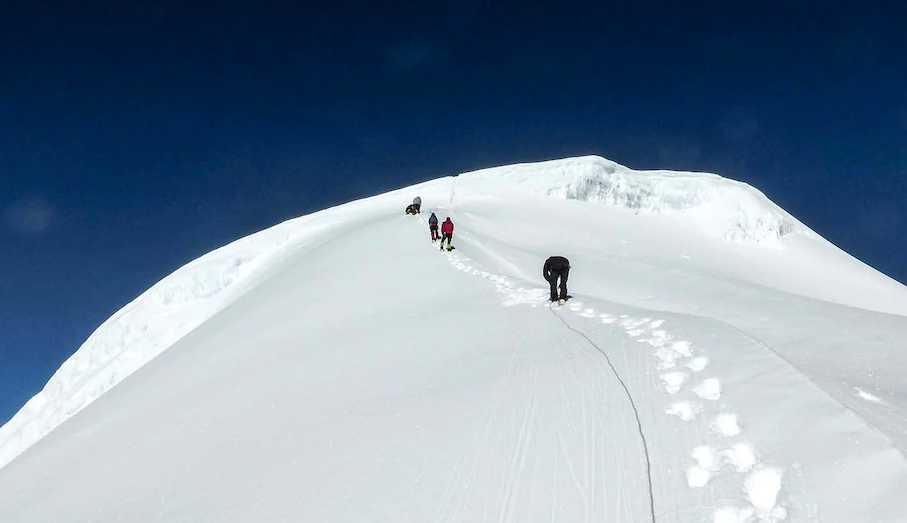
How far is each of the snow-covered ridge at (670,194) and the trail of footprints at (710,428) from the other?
31.5m

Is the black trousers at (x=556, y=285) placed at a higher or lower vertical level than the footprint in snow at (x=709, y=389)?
higher

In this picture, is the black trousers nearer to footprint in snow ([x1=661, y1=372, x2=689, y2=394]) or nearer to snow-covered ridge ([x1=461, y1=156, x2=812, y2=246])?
footprint in snow ([x1=661, y1=372, x2=689, y2=394])

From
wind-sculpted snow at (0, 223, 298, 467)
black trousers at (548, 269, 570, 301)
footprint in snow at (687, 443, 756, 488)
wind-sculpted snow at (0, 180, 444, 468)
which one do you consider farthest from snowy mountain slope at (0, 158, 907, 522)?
wind-sculpted snow at (0, 223, 298, 467)

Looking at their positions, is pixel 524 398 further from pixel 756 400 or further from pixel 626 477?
pixel 756 400

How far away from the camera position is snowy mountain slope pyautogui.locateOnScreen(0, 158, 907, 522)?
13.7 feet

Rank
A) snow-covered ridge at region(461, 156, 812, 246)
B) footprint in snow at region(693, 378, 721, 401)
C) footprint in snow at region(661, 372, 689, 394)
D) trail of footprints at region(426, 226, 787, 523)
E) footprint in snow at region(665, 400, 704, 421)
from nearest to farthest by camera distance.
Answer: trail of footprints at region(426, 226, 787, 523), footprint in snow at region(665, 400, 704, 421), footprint in snow at region(693, 378, 721, 401), footprint in snow at region(661, 372, 689, 394), snow-covered ridge at region(461, 156, 812, 246)

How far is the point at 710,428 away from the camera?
4.89m

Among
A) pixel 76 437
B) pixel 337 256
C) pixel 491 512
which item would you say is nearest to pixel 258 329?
pixel 76 437

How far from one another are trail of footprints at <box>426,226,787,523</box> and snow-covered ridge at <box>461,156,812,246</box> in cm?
3150

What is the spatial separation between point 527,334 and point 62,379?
3463 centimetres

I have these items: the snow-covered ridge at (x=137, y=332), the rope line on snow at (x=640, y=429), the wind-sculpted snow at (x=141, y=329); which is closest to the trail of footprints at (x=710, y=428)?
the rope line on snow at (x=640, y=429)

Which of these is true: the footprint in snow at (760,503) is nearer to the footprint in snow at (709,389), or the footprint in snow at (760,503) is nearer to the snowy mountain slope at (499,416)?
the snowy mountain slope at (499,416)

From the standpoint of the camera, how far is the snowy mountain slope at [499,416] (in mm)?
4188

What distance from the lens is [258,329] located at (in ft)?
44.8
